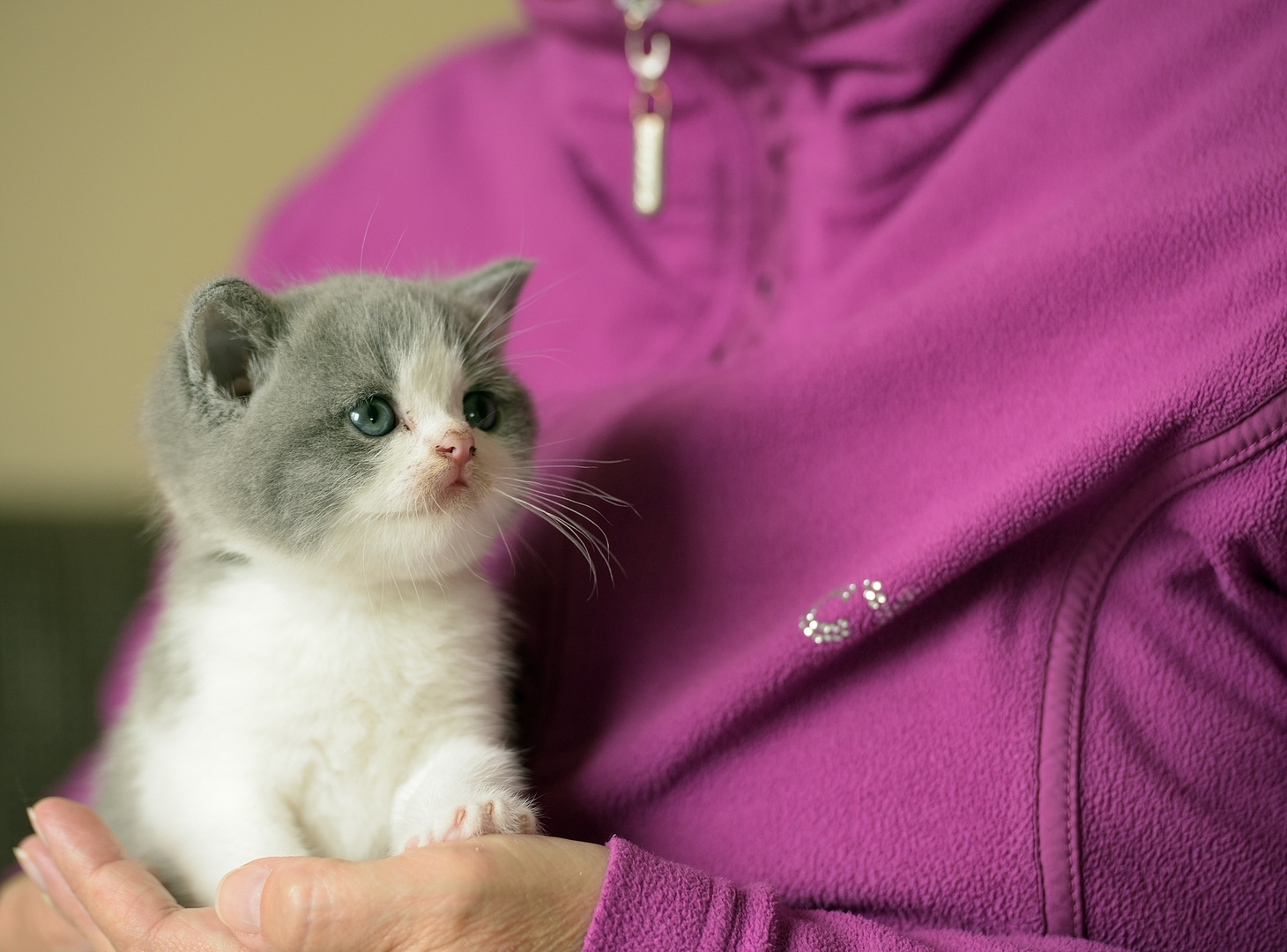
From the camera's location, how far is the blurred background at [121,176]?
6.15 ft

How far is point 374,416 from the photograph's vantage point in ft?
2.41

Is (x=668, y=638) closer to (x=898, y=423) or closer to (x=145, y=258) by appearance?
(x=898, y=423)

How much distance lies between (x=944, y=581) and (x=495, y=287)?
463mm

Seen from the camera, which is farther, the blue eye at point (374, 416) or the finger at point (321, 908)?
the blue eye at point (374, 416)

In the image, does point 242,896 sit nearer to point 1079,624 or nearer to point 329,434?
point 329,434

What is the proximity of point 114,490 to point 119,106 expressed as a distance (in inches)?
30.8

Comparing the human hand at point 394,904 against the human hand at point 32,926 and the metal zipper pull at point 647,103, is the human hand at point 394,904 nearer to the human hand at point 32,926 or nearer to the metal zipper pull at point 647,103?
the human hand at point 32,926

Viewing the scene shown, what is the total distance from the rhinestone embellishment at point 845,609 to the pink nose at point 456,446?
0.29 m

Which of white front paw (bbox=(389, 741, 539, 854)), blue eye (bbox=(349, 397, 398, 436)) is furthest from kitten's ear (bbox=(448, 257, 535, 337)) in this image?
white front paw (bbox=(389, 741, 539, 854))

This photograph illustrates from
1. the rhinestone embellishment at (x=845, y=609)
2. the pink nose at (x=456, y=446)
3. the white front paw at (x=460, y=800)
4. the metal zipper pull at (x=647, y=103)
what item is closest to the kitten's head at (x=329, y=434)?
the pink nose at (x=456, y=446)

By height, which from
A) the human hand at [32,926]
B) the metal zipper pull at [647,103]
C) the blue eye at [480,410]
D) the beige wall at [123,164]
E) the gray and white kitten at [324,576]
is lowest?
the human hand at [32,926]

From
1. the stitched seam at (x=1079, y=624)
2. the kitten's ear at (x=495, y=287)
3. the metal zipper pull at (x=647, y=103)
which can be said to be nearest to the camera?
the stitched seam at (x=1079, y=624)

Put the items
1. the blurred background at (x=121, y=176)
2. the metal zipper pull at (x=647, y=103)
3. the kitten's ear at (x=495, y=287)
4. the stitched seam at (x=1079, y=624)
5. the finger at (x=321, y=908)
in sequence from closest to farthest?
the finger at (x=321, y=908)
the stitched seam at (x=1079, y=624)
the kitten's ear at (x=495, y=287)
the metal zipper pull at (x=647, y=103)
the blurred background at (x=121, y=176)

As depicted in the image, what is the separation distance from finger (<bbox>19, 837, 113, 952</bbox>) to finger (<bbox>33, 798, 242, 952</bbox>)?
0.04 m
